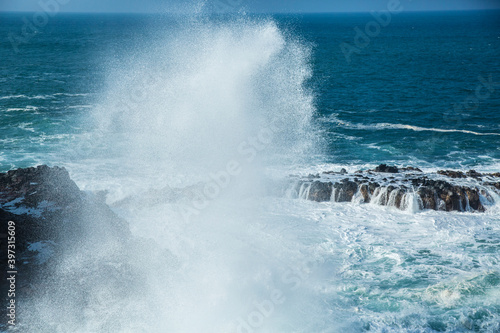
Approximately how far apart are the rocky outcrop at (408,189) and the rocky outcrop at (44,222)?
10500 mm

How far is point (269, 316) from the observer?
14000 mm

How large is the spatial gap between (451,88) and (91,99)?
39919 mm

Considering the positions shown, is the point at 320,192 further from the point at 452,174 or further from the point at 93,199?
the point at 93,199

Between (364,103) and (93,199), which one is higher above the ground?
(364,103)

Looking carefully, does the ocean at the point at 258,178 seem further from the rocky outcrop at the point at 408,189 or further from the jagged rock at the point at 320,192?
the rocky outcrop at the point at 408,189

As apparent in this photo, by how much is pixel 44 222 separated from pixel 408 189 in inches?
657

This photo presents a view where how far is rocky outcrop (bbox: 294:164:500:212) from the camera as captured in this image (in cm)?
2125

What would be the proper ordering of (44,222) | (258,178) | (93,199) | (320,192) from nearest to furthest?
(44,222) < (93,199) < (320,192) < (258,178)

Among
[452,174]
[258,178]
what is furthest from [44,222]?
[452,174]

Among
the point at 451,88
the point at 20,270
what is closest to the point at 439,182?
the point at 20,270

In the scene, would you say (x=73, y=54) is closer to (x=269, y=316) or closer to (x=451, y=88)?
(x=451, y=88)

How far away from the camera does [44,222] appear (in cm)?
1638

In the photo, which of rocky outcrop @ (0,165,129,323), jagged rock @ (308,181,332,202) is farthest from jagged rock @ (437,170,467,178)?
rocky outcrop @ (0,165,129,323)

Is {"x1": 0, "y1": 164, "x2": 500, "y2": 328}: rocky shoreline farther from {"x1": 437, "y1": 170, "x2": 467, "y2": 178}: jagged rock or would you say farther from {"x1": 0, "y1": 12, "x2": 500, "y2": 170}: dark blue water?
{"x1": 0, "y1": 12, "x2": 500, "y2": 170}: dark blue water
